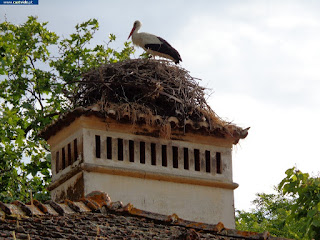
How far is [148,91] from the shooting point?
1656 cm

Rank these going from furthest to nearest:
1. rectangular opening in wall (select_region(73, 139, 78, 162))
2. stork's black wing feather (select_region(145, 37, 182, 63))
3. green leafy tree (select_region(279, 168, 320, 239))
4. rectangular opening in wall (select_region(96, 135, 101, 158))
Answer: stork's black wing feather (select_region(145, 37, 182, 63)) < rectangular opening in wall (select_region(73, 139, 78, 162)) < rectangular opening in wall (select_region(96, 135, 101, 158)) < green leafy tree (select_region(279, 168, 320, 239))

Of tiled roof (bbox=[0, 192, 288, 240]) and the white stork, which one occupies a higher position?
the white stork

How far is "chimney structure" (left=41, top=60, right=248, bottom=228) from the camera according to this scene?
15391mm

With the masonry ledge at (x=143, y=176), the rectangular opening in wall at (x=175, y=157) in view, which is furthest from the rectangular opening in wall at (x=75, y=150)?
the rectangular opening in wall at (x=175, y=157)

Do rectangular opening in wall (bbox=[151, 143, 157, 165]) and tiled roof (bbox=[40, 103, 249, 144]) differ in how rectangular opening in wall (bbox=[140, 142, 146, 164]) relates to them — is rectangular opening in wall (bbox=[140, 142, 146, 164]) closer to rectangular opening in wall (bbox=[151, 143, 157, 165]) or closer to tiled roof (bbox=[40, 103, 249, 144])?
rectangular opening in wall (bbox=[151, 143, 157, 165])

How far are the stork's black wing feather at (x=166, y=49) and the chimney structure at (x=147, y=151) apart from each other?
131cm

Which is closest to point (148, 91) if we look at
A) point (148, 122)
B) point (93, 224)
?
point (148, 122)

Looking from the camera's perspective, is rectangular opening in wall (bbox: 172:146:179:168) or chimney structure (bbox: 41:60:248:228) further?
rectangular opening in wall (bbox: 172:146:179:168)

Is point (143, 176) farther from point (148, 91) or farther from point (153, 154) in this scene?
point (148, 91)

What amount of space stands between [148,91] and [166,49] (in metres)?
1.92

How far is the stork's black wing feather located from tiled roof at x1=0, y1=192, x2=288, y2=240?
273 inches

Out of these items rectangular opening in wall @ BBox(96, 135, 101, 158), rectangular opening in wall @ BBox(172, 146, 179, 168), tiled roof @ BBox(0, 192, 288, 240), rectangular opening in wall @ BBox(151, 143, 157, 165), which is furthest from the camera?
rectangular opening in wall @ BBox(172, 146, 179, 168)

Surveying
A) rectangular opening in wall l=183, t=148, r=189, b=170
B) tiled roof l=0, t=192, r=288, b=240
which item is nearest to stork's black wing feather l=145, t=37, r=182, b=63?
rectangular opening in wall l=183, t=148, r=189, b=170

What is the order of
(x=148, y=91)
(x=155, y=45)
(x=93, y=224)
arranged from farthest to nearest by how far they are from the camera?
1. (x=155, y=45)
2. (x=148, y=91)
3. (x=93, y=224)
